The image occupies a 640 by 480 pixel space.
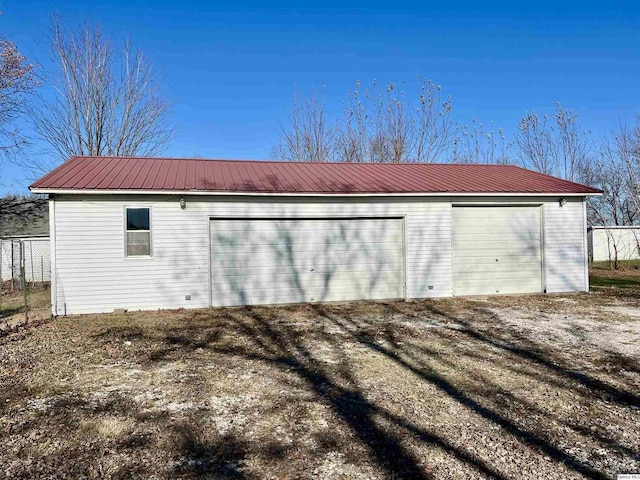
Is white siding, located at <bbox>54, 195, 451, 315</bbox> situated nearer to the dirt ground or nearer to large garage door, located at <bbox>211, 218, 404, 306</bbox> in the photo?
large garage door, located at <bbox>211, 218, 404, 306</bbox>

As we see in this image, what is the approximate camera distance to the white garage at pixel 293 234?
948cm

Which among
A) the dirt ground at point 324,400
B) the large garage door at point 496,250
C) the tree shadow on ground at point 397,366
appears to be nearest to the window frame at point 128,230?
the tree shadow on ground at point 397,366

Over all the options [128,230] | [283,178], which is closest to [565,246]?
[283,178]

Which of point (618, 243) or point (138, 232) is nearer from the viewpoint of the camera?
point (138, 232)

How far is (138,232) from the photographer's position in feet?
31.9

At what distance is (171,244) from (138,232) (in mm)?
756

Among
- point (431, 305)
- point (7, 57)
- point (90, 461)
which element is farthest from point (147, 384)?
point (7, 57)

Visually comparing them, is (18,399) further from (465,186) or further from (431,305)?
(465,186)

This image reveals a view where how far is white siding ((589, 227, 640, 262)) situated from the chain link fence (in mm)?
28313

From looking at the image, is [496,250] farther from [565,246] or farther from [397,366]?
[397,366]

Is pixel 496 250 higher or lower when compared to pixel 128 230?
lower

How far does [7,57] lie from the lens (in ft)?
53.0

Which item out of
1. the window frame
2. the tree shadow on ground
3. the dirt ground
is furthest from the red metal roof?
the dirt ground

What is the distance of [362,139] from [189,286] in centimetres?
1571
